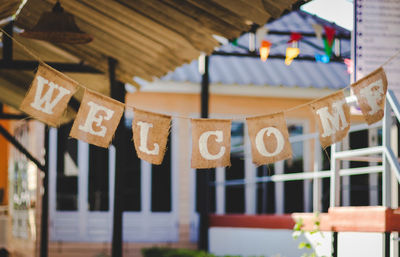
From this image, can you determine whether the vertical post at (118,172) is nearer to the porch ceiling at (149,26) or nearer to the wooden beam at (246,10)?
the porch ceiling at (149,26)

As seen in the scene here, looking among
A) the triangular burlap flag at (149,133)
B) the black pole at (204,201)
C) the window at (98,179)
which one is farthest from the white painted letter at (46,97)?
the window at (98,179)

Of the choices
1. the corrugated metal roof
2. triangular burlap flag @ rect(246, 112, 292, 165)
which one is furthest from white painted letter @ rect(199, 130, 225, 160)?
the corrugated metal roof

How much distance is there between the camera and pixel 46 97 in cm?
540

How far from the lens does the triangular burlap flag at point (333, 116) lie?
5.45 metres

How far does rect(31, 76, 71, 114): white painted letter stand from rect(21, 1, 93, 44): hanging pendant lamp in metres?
1.61

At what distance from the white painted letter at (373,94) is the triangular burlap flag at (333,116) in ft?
0.62

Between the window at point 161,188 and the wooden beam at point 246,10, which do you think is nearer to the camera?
the wooden beam at point 246,10

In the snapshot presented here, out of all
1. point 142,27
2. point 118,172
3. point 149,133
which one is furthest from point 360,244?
point 118,172

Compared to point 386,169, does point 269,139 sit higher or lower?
higher

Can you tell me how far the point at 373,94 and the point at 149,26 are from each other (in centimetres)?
292

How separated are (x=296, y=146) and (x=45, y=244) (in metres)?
6.62

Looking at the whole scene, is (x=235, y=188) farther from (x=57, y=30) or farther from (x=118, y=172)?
(x=57, y=30)

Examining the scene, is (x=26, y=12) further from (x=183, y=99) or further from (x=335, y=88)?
(x=335, y=88)

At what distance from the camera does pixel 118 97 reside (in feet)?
Answer: 30.3
